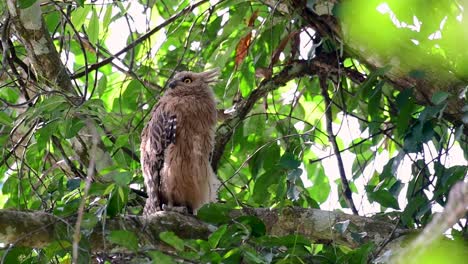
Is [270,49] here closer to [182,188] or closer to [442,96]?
[182,188]

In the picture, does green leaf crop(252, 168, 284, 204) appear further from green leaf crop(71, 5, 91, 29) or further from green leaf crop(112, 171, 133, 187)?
green leaf crop(71, 5, 91, 29)

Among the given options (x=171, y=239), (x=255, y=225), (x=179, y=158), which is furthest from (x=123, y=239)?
(x=179, y=158)

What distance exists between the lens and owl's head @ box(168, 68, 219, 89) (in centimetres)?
563

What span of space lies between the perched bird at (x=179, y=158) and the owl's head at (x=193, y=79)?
0.35 meters

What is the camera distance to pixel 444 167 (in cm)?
409

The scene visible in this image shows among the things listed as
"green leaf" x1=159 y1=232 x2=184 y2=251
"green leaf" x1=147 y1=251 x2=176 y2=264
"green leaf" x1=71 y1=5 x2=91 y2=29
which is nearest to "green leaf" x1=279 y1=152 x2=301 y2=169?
"green leaf" x1=159 y1=232 x2=184 y2=251

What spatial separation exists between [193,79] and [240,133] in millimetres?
610

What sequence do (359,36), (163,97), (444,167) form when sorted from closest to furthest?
1. (444,167)
2. (359,36)
3. (163,97)

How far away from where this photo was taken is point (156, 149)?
512 centimetres

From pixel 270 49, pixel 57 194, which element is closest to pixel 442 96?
pixel 270 49

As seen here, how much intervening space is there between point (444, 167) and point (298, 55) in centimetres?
158

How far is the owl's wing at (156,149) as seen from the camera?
5.06 meters

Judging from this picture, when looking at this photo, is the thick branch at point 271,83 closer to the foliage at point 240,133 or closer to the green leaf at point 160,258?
the foliage at point 240,133

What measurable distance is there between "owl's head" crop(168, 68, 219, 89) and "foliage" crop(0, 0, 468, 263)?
123mm
